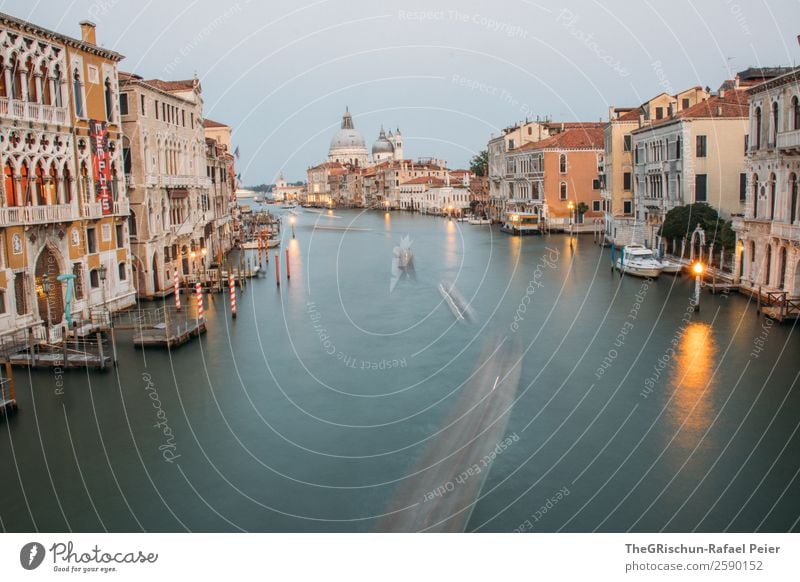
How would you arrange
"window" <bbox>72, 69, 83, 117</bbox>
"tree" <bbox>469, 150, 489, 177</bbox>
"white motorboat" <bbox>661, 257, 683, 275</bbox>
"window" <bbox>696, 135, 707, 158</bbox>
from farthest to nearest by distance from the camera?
1. "tree" <bbox>469, 150, 489, 177</bbox>
2. "window" <bbox>696, 135, 707, 158</bbox>
3. "white motorboat" <bbox>661, 257, 683, 275</bbox>
4. "window" <bbox>72, 69, 83, 117</bbox>

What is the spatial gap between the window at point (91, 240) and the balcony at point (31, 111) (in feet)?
8.38

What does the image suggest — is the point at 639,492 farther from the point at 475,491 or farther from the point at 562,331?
the point at 562,331

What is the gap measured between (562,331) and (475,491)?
912cm

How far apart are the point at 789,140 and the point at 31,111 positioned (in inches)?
629

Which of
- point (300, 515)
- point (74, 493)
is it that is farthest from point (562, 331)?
point (74, 493)

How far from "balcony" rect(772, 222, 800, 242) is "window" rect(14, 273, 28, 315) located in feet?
52.0

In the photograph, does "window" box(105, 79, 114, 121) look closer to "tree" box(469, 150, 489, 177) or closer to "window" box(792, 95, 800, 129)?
"window" box(792, 95, 800, 129)

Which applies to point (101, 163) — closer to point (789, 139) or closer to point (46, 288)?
point (46, 288)

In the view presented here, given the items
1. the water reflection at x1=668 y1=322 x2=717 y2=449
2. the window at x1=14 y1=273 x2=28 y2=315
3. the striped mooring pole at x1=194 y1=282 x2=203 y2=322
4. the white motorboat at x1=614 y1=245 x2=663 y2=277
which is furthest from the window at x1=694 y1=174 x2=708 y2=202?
the window at x1=14 y1=273 x2=28 y2=315

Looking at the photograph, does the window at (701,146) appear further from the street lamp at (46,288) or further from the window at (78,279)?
the street lamp at (46,288)

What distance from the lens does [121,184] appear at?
1947cm

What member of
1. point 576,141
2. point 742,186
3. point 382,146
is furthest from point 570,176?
point 382,146

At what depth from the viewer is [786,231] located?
16969 mm

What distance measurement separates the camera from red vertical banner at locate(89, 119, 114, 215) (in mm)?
17844
